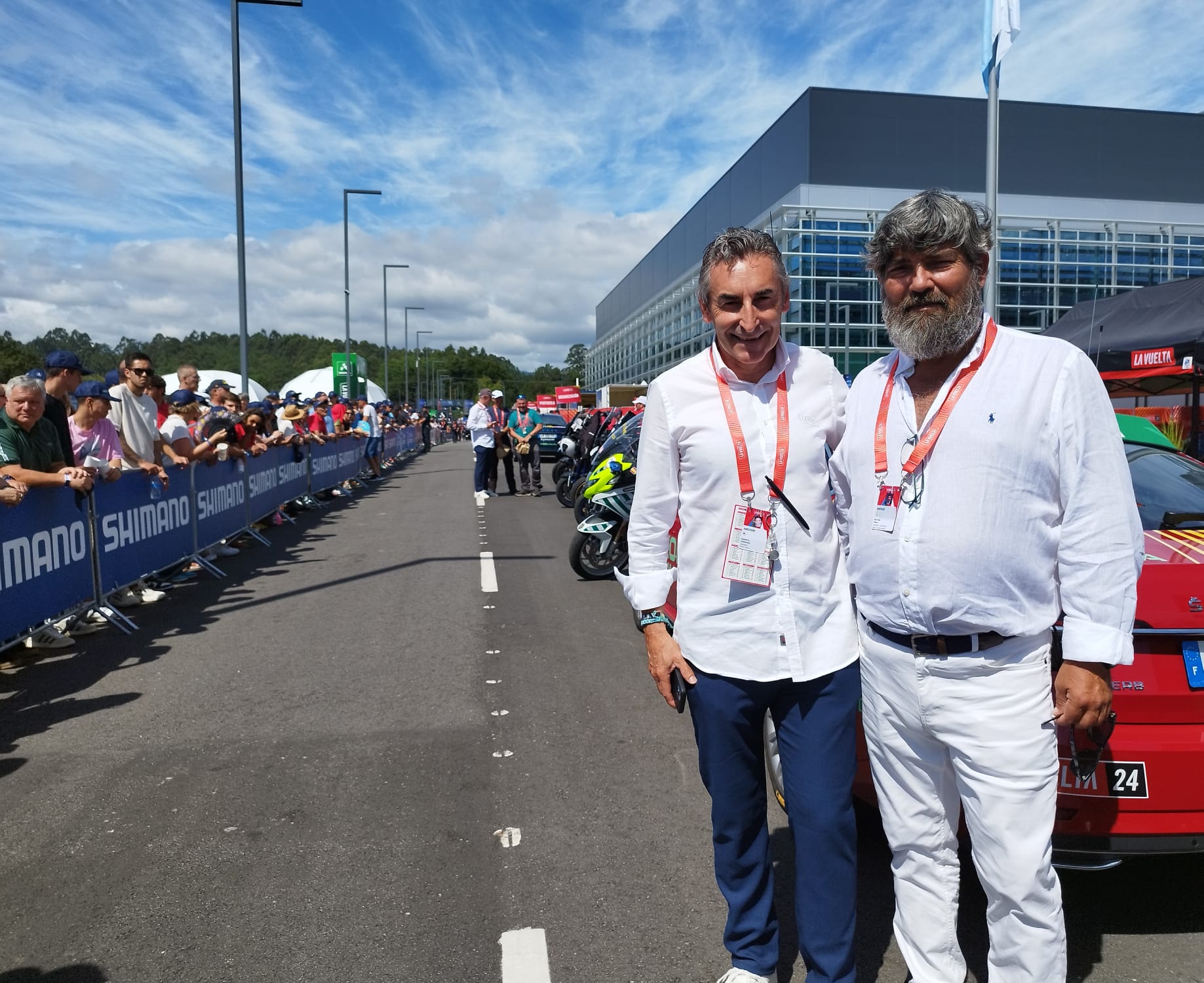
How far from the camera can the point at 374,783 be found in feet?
13.4

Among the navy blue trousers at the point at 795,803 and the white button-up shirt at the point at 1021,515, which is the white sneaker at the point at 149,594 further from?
the white button-up shirt at the point at 1021,515

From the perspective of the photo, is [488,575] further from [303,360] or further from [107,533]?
[303,360]

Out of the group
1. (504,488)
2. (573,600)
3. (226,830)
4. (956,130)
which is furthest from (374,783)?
(956,130)

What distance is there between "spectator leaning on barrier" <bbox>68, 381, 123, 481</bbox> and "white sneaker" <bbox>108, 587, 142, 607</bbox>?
1026 millimetres

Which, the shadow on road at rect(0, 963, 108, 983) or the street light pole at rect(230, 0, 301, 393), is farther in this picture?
the street light pole at rect(230, 0, 301, 393)

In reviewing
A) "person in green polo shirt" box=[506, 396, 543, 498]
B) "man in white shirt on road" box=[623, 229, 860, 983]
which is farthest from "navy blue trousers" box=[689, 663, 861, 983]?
"person in green polo shirt" box=[506, 396, 543, 498]

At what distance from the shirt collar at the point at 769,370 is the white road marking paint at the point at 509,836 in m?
2.12

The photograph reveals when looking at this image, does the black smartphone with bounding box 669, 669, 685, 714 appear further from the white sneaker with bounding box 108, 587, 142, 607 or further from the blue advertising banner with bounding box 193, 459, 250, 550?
the blue advertising banner with bounding box 193, 459, 250, 550

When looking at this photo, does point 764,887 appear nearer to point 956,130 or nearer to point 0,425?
point 0,425

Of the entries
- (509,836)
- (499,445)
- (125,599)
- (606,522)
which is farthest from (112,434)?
(499,445)

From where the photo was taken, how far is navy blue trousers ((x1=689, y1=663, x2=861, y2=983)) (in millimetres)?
2357

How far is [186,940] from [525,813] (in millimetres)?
1363

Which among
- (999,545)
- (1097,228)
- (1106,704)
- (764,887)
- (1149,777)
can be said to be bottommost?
(764,887)

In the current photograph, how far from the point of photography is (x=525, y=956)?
9.15 ft
